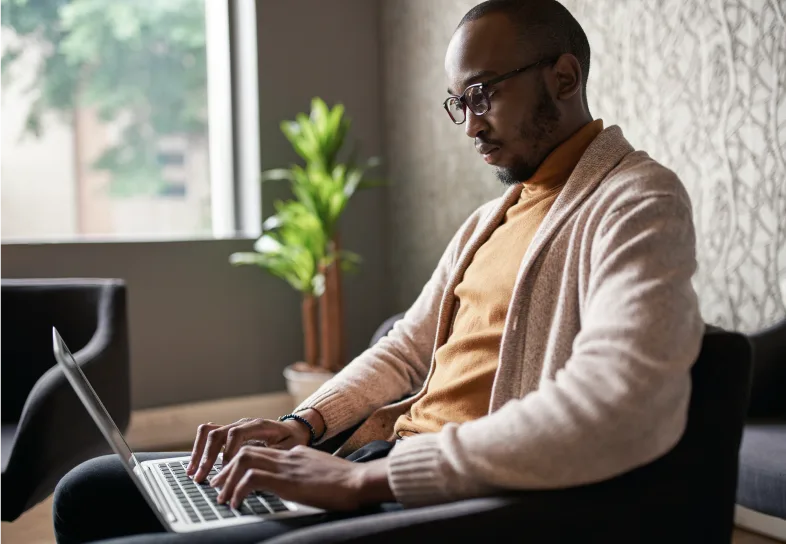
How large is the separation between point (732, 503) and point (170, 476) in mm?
828

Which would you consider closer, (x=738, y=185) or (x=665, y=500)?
(x=665, y=500)

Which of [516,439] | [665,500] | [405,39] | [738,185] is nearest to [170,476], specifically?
[516,439]

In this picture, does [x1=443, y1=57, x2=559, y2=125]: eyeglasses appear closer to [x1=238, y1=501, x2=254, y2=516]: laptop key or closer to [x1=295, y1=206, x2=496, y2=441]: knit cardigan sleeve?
[x1=295, y1=206, x2=496, y2=441]: knit cardigan sleeve

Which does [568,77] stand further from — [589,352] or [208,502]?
[208,502]

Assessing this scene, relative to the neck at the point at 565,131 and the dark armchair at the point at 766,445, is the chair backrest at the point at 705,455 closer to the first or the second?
the neck at the point at 565,131

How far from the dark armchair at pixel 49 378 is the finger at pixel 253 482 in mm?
1066

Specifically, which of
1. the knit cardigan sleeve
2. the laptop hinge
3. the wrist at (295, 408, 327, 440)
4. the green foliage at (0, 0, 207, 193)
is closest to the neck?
the knit cardigan sleeve

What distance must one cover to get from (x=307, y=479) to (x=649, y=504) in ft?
1.43

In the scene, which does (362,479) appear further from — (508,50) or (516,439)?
(508,50)

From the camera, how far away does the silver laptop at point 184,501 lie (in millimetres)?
1101

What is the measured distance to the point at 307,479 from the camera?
1.12 m

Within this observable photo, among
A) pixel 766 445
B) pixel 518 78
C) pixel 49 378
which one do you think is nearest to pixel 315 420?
pixel 518 78

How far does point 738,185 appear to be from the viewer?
2674 millimetres

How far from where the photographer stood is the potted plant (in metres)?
3.68
